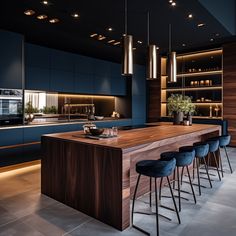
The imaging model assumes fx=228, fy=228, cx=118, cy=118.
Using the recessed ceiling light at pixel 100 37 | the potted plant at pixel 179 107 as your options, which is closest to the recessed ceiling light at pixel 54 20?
the recessed ceiling light at pixel 100 37

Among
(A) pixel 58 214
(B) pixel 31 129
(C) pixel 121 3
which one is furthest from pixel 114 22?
(A) pixel 58 214

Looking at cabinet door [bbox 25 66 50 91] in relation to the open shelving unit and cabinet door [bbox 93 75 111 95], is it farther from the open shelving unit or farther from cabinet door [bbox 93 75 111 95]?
the open shelving unit

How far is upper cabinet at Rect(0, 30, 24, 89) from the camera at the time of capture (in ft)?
14.4

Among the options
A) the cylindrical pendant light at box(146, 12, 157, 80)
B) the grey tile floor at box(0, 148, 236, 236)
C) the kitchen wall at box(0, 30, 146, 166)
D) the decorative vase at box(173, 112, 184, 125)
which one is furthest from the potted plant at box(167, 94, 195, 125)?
the kitchen wall at box(0, 30, 146, 166)

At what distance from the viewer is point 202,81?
7.30 metres

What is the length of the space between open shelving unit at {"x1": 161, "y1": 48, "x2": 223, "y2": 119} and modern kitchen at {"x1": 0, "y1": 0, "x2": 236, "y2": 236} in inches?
1.3

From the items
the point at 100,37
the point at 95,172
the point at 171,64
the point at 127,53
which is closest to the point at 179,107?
the point at 171,64

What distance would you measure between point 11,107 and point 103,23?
97.3 inches

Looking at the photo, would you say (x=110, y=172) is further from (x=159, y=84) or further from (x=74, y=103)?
(x=159, y=84)

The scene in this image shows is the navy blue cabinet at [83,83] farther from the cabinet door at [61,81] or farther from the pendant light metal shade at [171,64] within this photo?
the pendant light metal shade at [171,64]

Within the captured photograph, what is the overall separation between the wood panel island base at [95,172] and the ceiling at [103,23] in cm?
208

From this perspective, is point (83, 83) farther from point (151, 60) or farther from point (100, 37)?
point (151, 60)

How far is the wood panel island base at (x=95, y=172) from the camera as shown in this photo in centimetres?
234

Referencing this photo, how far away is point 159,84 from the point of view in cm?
810
